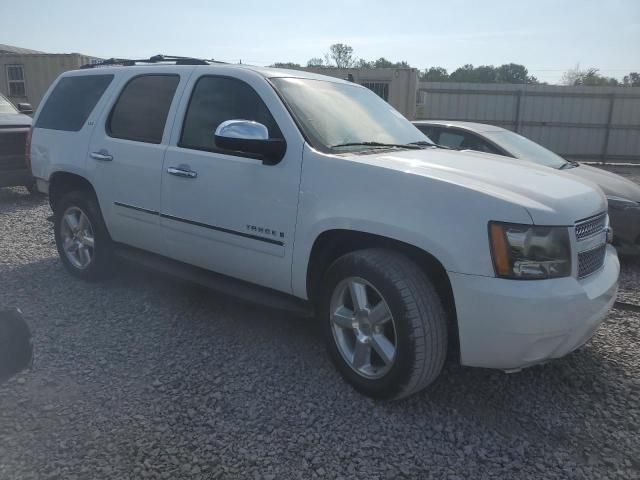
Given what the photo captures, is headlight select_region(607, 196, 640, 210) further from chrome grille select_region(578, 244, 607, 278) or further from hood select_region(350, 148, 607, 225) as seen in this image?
chrome grille select_region(578, 244, 607, 278)

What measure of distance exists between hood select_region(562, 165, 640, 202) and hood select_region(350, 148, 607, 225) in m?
2.64

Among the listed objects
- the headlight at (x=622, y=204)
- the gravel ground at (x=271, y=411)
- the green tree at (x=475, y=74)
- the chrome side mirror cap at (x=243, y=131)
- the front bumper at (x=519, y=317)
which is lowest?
the gravel ground at (x=271, y=411)

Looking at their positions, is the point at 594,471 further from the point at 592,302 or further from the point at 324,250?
the point at 324,250

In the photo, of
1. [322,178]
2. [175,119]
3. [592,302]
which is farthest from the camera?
[175,119]

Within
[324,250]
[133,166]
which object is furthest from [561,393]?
[133,166]

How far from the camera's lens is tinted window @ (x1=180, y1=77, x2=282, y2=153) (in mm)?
3703

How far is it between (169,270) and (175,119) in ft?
3.72

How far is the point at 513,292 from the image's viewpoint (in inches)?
103

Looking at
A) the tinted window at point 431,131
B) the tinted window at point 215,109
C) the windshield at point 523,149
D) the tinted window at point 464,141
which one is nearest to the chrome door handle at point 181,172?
the tinted window at point 215,109

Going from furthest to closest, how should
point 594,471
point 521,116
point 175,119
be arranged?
point 521,116
point 175,119
point 594,471

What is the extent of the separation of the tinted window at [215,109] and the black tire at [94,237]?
1.31m

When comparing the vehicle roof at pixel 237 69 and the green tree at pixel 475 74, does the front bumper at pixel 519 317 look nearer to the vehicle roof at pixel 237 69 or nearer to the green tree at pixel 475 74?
A: the vehicle roof at pixel 237 69

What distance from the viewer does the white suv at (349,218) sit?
2.71 metres

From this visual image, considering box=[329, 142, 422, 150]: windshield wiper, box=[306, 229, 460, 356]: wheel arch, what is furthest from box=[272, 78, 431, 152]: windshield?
box=[306, 229, 460, 356]: wheel arch
